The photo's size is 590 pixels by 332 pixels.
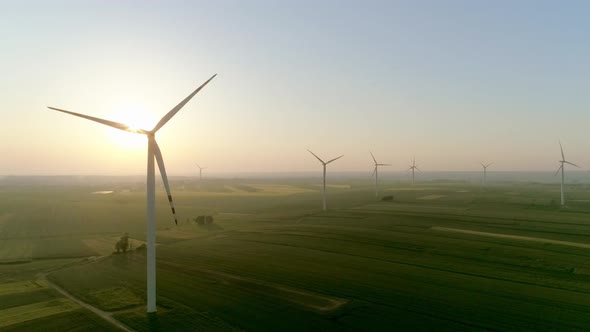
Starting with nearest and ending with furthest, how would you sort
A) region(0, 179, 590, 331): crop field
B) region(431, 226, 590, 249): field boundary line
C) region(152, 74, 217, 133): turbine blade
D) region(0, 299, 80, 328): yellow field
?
region(0, 179, 590, 331): crop field → region(0, 299, 80, 328): yellow field → region(152, 74, 217, 133): turbine blade → region(431, 226, 590, 249): field boundary line

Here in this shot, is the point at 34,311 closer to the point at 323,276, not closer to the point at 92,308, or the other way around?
the point at 92,308

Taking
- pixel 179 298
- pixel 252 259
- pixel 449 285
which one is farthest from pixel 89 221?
pixel 449 285

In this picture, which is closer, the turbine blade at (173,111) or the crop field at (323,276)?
the crop field at (323,276)

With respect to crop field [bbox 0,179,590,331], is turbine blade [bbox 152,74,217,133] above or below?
above

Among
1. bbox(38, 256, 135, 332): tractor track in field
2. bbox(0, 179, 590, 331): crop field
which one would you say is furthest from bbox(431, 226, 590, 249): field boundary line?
bbox(38, 256, 135, 332): tractor track in field

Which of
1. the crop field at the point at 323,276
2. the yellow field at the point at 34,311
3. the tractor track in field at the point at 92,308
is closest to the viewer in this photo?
the tractor track in field at the point at 92,308

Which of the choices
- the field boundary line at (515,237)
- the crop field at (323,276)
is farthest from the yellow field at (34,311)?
the field boundary line at (515,237)

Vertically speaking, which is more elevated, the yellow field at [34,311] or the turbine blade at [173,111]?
the turbine blade at [173,111]

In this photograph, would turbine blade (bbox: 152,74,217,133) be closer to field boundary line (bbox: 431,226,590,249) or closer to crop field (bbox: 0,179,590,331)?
crop field (bbox: 0,179,590,331)

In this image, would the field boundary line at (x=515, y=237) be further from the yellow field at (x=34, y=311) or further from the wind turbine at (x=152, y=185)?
the yellow field at (x=34, y=311)
